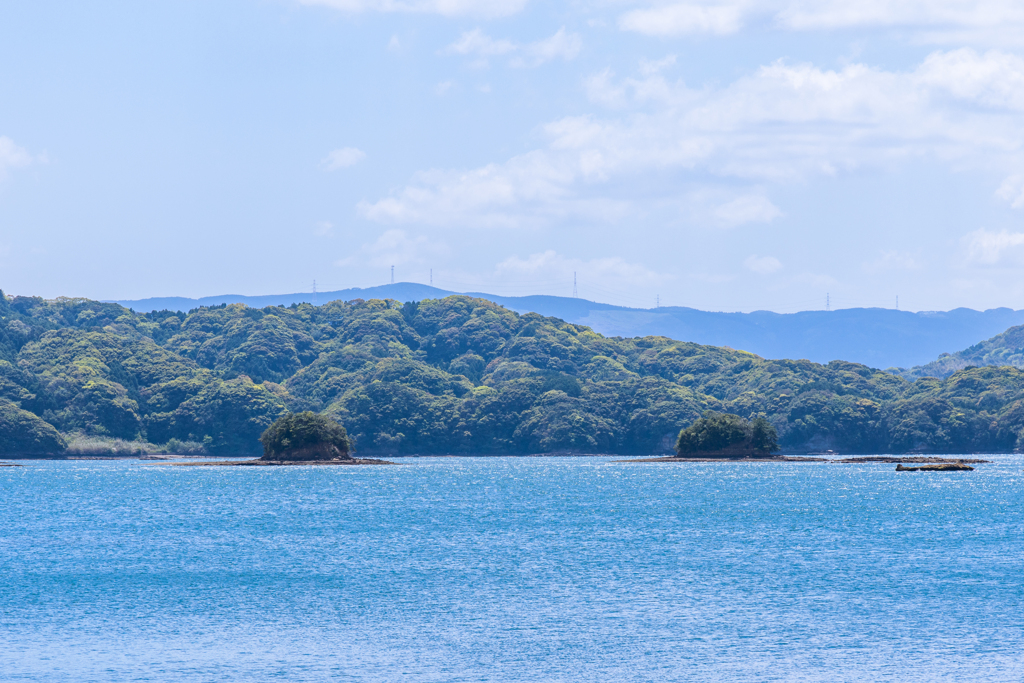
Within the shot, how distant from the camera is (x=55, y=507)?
322 feet

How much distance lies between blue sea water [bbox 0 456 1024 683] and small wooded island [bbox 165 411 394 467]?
60.9 meters

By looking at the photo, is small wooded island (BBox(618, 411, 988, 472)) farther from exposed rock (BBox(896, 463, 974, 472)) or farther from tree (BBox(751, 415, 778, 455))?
exposed rock (BBox(896, 463, 974, 472))

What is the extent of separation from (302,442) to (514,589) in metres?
118

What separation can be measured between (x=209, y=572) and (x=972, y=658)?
3451cm

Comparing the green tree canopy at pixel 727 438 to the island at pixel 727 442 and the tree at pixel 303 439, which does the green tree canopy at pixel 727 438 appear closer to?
the island at pixel 727 442

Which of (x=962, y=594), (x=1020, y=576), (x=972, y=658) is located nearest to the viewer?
(x=972, y=658)

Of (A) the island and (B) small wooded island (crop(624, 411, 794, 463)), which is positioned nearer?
(A) the island

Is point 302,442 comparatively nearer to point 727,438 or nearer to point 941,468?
point 727,438

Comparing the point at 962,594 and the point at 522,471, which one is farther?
the point at 522,471

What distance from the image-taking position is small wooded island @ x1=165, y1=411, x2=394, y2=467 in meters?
167

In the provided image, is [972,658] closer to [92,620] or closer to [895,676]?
[895,676]

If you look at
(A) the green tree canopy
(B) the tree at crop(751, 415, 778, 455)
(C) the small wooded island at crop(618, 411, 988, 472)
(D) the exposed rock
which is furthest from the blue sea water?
(B) the tree at crop(751, 415, 778, 455)

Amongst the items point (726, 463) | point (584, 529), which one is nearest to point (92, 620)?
point (584, 529)

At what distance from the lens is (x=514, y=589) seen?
5188 centimetres
